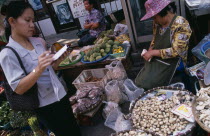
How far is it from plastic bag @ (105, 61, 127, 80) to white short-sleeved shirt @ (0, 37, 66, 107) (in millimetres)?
1411

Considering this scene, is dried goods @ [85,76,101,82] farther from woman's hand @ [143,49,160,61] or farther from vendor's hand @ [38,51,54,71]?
vendor's hand @ [38,51,54,71]

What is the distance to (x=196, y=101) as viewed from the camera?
187 centimetres

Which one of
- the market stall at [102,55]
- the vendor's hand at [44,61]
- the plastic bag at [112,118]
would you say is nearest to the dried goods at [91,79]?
the market stall at [102,55]

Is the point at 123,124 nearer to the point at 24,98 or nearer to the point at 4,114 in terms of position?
the point at 24,98

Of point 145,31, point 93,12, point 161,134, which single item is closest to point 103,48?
point 145,31

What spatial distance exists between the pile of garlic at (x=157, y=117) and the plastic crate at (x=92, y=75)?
1.25 m

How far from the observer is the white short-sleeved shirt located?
6.20 feet

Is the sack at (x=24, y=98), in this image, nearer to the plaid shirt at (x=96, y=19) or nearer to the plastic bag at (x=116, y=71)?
the plastic bag at (x=116, y=71)

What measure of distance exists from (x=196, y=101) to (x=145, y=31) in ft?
8.74

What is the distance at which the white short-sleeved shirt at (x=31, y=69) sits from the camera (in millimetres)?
1891

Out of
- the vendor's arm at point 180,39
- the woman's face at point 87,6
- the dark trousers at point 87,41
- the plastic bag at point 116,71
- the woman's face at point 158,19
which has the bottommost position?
the plastic bag at point 116,71

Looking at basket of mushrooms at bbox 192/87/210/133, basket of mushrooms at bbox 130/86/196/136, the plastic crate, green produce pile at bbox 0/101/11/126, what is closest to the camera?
basket of mushrooms at bbox 192/87/210/133

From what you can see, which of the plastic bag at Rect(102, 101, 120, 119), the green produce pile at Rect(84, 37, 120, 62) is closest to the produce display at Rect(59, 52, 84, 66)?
the green produce pile at Rect(84, 37, 120, 62)

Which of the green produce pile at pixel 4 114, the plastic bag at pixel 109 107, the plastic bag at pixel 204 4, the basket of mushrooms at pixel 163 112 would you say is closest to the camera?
the basket of mushrooms at pixel 163 112
